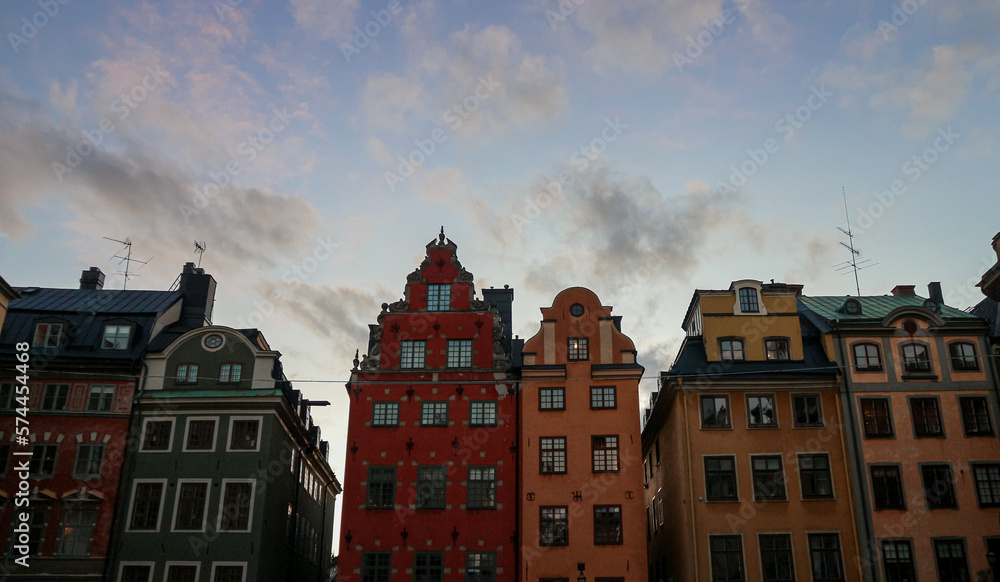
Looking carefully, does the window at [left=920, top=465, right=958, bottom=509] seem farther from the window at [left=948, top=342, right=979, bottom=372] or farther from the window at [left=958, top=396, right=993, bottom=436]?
the window at [left=948, top=342, right=979, bottom=372]

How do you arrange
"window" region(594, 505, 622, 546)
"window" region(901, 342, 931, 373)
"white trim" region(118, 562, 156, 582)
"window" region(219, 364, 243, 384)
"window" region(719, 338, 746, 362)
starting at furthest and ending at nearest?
"window" region(219, 364, 243, 384) → "window" region(719, 338, 746, 362) → "window" region(901, 342, 931, 373) → "white trim" region(118, 562, 156, 582) → "window" region(594, 505, 622, 546)

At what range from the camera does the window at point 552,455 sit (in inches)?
1549

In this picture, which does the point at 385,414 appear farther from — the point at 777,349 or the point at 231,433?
the point at 777,349

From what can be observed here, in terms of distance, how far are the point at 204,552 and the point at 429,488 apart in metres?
10.6

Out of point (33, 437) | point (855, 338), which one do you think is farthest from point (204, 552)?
point (855, 338)

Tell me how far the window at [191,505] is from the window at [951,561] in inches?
1303

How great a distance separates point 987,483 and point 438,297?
1067 inches

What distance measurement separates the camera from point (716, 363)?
135 ft

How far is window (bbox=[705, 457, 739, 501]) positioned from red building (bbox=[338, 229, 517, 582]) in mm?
8959

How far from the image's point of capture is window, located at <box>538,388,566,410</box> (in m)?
40.5

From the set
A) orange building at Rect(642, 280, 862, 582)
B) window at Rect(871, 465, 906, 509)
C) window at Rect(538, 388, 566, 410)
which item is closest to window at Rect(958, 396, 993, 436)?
window at Rect(871, 465, 906, 509)

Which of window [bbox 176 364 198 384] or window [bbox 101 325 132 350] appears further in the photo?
window [bbox 101 325 132 350]

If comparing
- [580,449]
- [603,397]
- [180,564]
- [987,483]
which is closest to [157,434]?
[180,564]

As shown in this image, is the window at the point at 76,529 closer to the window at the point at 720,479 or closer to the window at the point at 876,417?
the window at the point at 720,479
